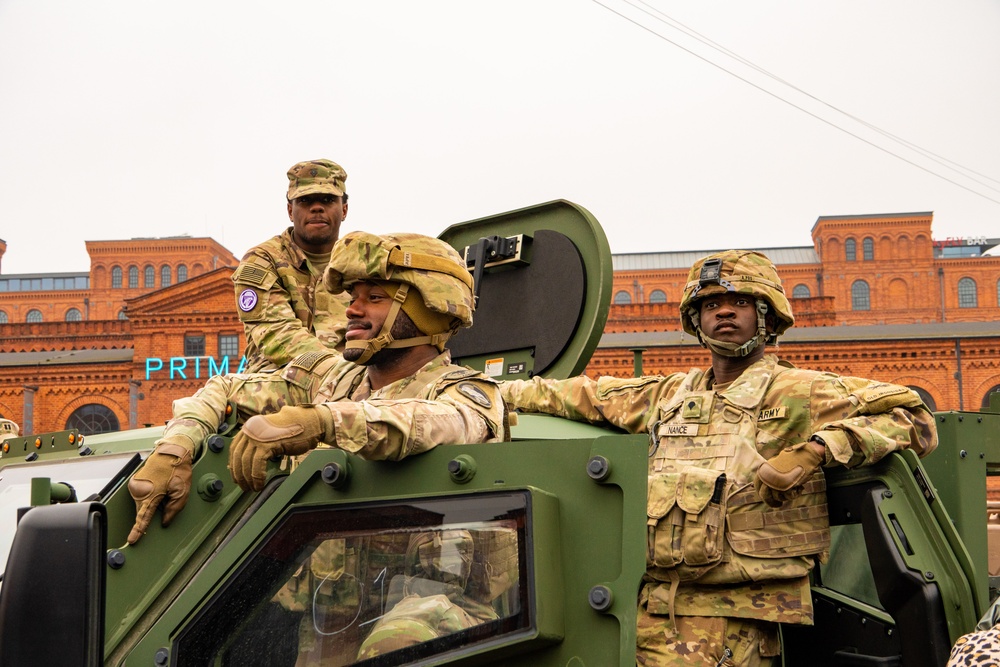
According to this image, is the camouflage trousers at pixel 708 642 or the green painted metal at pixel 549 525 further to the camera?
the camouflage trousers at pixel 708 642

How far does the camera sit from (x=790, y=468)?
3.58 m

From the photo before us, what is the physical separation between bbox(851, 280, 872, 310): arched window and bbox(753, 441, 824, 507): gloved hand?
68023 mm

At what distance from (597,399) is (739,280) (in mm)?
698

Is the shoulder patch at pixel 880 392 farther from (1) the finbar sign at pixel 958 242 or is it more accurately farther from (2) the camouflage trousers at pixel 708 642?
(1) the finbar sign at pixel 958 242

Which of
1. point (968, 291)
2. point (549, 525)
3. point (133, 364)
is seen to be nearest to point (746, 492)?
point (549, 525)

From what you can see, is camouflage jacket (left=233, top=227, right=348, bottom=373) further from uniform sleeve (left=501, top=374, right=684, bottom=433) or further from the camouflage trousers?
the camouflage trousers

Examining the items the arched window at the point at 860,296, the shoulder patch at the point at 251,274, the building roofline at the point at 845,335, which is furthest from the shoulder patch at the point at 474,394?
the arched window at the point at 860,296

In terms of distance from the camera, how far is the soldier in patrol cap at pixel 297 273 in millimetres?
4816

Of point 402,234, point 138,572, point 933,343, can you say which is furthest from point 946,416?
point 933,343

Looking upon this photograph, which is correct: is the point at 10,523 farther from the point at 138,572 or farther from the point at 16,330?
the point at 16,330

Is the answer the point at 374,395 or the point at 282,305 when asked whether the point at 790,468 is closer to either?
the point at 374,395

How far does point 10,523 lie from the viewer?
12.5ft

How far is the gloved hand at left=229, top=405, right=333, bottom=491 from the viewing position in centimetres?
242

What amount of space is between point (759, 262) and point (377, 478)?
230 cm
